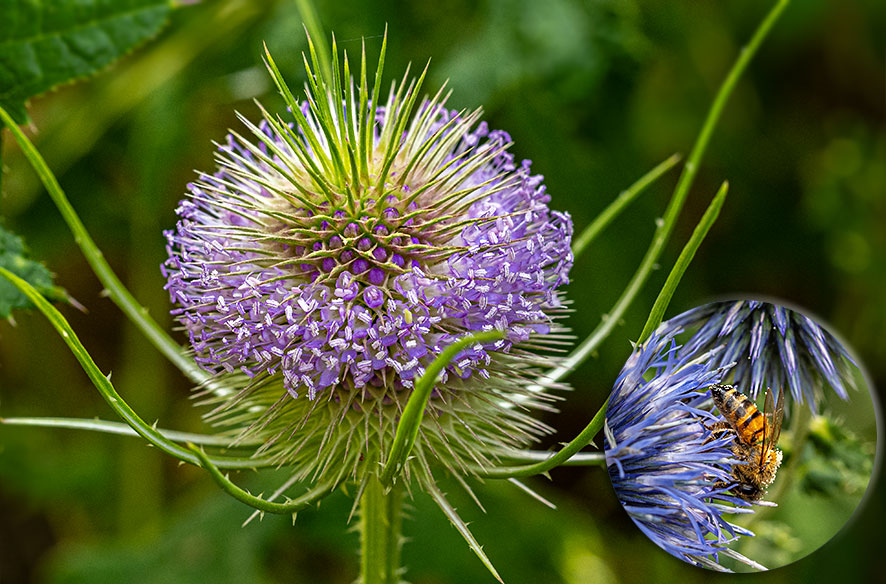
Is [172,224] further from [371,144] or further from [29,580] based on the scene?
[371,144]

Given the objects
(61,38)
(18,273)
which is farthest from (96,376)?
(61,38)

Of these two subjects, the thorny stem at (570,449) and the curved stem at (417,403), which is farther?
the thorny stem at (570,449)

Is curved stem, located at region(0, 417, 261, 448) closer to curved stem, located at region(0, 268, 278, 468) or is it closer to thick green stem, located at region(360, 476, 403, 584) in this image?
curved stem, located at region(0, 268, 278, 468)

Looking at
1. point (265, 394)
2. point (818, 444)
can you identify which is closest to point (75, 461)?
point (265, 394)

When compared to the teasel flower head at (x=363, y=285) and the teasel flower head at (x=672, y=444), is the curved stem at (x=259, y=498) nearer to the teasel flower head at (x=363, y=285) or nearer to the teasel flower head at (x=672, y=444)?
the teasel flower head at (x=363, y=285)

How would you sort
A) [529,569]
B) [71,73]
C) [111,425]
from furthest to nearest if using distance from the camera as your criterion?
[529,569]
[71,73]
[111,425]

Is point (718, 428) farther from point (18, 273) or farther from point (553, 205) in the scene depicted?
point (553, 205)

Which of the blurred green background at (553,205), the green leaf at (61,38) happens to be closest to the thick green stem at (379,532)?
the blurred green background at (553,205)
